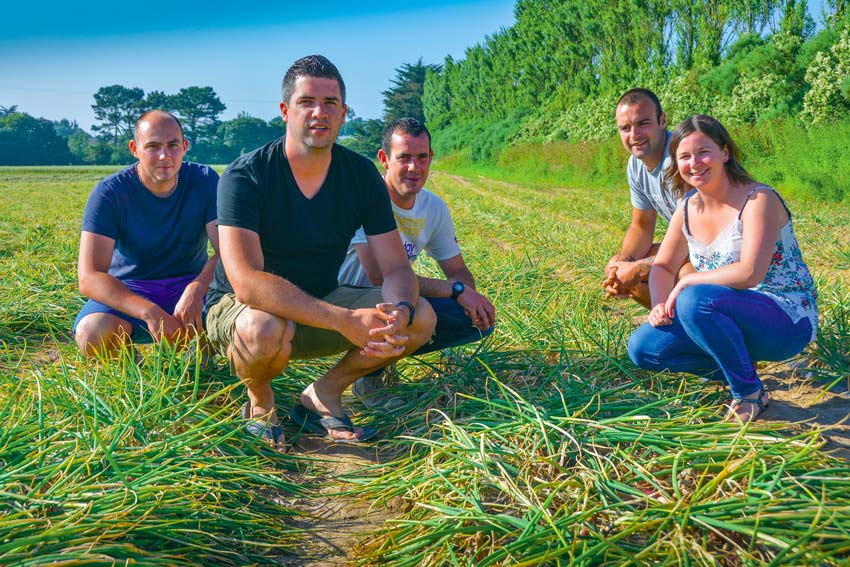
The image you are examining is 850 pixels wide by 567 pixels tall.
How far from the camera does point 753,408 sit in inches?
101

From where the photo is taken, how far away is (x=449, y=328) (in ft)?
10.4

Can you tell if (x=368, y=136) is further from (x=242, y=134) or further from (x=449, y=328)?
(x=449, y=328)

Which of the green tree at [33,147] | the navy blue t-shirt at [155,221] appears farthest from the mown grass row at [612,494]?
the green tree at [33,147]

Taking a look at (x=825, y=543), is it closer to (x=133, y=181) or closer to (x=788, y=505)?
(x=788, y=505)

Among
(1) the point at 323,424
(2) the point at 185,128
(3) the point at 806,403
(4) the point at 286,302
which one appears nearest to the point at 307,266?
(4) the point at 286,302

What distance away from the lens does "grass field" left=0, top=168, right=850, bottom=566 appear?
168cm

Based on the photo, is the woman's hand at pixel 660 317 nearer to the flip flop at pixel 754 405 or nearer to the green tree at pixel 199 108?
the flip flop at pixel 754 405

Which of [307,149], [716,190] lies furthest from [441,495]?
[716,190]

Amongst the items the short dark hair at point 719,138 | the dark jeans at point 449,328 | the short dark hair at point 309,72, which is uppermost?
the short dark hair at point 309,72

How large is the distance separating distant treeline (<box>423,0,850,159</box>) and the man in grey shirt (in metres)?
9.09

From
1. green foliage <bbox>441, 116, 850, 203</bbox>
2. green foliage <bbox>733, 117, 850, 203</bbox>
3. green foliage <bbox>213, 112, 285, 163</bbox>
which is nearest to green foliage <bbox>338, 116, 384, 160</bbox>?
green foliage <bbox>213, 112, 285, 163</bbox>

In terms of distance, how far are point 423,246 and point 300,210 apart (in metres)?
0.87

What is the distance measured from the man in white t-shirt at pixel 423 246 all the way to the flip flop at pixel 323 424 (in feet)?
1.21

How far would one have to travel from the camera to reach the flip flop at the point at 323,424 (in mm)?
2748
